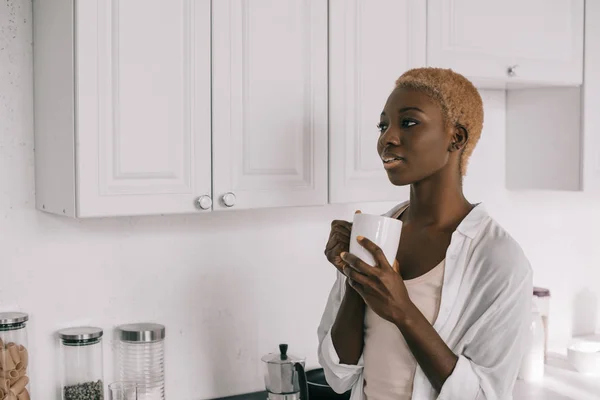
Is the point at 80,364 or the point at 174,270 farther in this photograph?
the point at 174,270

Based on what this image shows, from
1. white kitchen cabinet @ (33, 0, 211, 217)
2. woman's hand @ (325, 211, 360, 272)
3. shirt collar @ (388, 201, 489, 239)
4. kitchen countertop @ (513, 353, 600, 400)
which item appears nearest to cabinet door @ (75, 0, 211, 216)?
white kitchen cabinet @ (33, 0, 211, 217)

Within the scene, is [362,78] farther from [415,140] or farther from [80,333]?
[80,333]

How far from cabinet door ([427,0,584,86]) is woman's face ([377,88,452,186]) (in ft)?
1.81

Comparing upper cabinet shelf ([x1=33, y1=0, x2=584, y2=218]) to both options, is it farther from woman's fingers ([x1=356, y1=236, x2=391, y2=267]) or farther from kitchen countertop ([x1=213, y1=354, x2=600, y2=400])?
kitchen countertop ([x1=213, y1=354, x2=600, y2=400])

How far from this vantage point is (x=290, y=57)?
6.08 ft

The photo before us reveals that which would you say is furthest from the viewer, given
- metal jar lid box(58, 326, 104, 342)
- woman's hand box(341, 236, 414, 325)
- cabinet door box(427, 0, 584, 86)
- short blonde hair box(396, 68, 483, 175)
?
cabinet door box(427, 0, 584, 86)

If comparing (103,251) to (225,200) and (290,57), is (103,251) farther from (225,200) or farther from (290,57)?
(290,57)

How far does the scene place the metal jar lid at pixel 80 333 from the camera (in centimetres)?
186

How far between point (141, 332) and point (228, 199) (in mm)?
433

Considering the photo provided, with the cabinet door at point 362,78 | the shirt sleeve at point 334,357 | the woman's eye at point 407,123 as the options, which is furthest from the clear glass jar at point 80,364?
the woman's eye at point 407,123

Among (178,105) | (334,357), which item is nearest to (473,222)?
(334,357)

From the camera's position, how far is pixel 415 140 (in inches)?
61.1

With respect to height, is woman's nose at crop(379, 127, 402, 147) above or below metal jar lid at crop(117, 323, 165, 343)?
above

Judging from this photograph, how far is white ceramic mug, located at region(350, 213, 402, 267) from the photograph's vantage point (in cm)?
148
